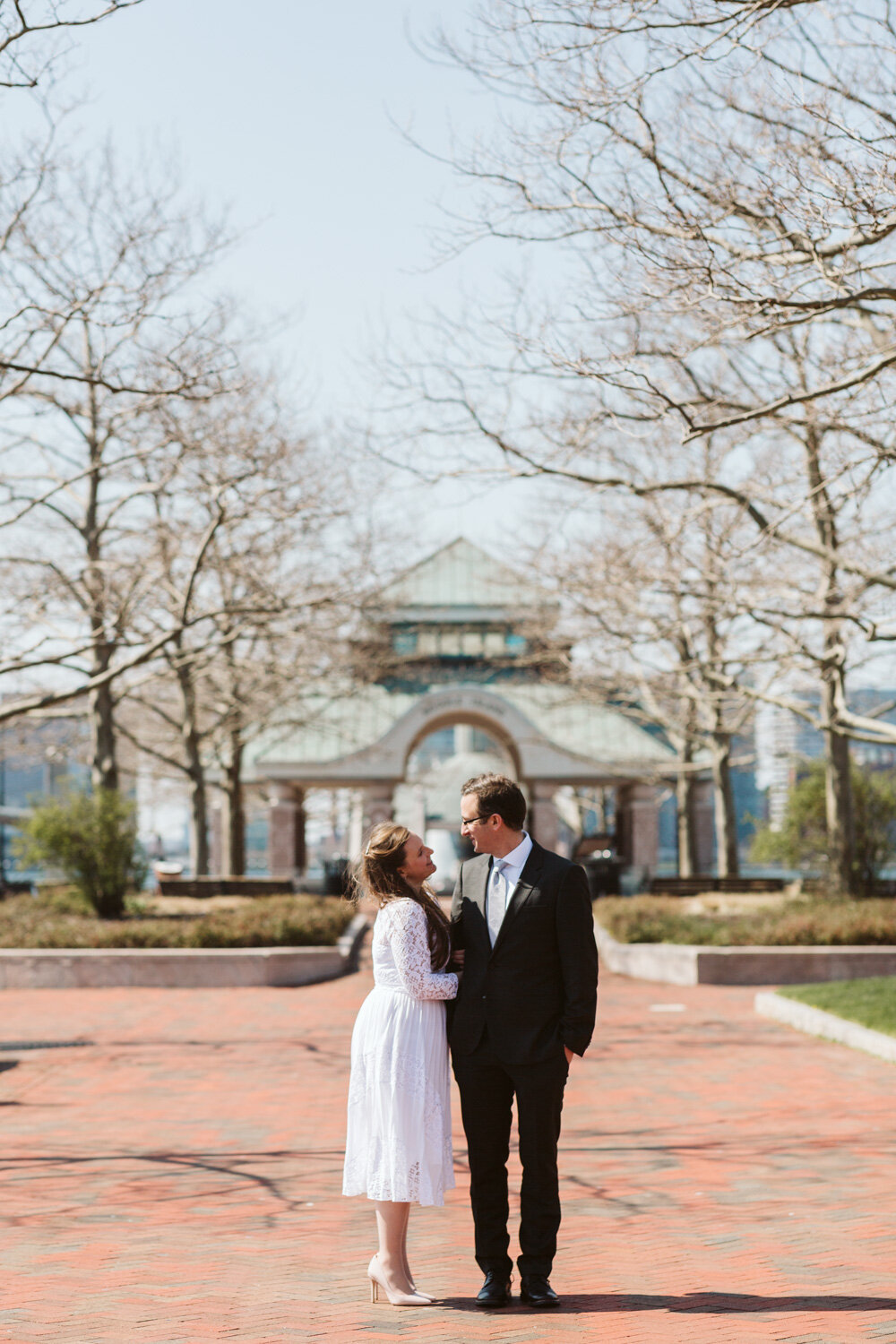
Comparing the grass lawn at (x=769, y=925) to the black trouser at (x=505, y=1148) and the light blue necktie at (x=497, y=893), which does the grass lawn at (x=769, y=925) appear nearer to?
the black trouser at (x=505, y=1148)

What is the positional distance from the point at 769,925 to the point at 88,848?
1130cm

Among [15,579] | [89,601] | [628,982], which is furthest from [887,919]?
[15,579]

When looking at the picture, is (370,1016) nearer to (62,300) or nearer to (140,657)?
(62,300)

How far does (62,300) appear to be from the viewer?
15438 mm

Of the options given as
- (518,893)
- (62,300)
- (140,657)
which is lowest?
(518,893)

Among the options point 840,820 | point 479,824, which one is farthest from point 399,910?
point 840,820

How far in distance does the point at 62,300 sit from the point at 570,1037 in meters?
12.5

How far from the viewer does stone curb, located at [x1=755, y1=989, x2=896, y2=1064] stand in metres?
12.0

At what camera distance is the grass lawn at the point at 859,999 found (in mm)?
12805

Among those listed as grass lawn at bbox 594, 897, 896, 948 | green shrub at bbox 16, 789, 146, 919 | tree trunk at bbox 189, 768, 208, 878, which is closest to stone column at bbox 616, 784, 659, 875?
tree trunk at bbox 189, 768, 208, 878

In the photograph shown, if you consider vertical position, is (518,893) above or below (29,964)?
above

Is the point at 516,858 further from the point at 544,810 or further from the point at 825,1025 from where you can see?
the point at 544,810

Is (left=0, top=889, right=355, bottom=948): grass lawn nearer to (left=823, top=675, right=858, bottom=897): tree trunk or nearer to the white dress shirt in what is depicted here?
(left=823, top=675, right=858, bottom=897): tree trunk

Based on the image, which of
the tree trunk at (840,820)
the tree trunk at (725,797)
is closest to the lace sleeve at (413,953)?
the tree trunk at (840,820)
